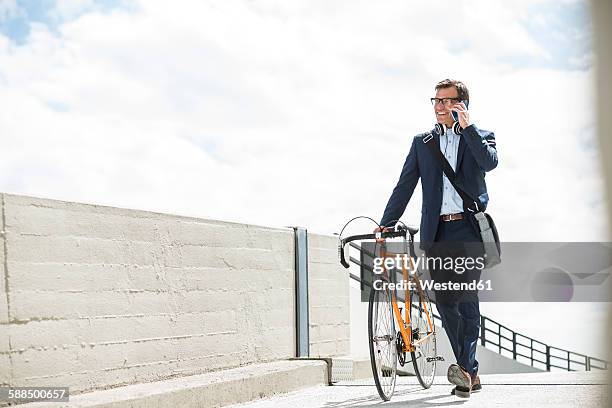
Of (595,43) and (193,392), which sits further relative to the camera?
(193,392)

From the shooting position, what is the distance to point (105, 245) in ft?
20.7

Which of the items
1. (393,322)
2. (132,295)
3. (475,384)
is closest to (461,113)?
(393,322)

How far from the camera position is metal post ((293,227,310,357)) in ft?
31.1

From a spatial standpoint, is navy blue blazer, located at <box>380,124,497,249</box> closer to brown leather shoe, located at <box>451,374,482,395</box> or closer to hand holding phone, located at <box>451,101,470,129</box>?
hand holding phone, located at <box>451,101,470,129</box>

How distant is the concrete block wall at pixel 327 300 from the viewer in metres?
9.90

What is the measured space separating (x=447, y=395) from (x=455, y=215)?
1.45 m

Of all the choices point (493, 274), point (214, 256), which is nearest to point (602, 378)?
point (214, 256)

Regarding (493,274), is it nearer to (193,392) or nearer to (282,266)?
(282,266)

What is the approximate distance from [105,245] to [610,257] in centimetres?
547

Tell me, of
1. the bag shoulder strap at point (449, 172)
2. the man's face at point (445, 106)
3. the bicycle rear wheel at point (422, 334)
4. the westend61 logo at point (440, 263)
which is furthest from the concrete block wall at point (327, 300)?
the man's face at point (445, 106)

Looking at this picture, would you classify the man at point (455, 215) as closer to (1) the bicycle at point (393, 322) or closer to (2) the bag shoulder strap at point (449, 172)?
(2) the bag shoulder strap at point (449, 172)

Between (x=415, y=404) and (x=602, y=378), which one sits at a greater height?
(x=602, y=378)

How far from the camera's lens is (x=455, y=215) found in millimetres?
6758

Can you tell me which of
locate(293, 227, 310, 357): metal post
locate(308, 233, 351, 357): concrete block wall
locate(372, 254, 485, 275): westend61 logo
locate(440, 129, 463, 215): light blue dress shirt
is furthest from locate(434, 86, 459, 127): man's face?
locate(308, 233, 351, 357): concrete block wall
